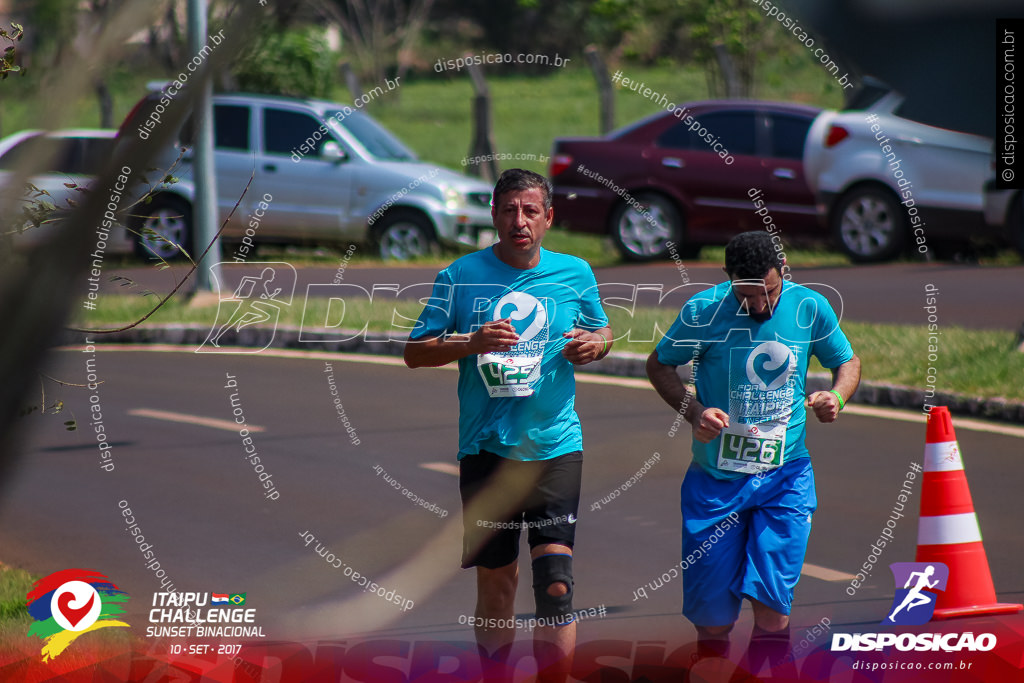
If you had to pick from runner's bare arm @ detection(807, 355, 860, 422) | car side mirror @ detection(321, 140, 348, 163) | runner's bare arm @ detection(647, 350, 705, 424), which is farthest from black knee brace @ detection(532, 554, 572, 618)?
car side mirror @ detection(321, 140, 348, 163)

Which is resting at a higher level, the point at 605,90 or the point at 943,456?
the point at 605,90

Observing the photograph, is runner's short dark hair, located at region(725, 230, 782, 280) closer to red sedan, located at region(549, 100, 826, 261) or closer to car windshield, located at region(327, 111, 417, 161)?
red sedan, located at region(549, 100, 826, 261)

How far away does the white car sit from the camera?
14.2 m

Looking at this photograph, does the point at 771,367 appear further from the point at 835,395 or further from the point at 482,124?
the point at 482,124

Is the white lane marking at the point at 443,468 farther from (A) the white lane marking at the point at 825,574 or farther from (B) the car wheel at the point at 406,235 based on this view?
(B) the car wheel at the point at 406,235

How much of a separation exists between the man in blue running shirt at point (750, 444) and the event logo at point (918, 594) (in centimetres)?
84

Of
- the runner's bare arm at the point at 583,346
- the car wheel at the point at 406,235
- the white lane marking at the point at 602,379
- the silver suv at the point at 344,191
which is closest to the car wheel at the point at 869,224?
the silver suv at the point at 344,191

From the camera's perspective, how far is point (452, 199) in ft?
48.9

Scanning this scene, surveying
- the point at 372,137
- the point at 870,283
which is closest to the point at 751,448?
the point at 870,283

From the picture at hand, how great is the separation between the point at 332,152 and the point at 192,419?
17.8 ft

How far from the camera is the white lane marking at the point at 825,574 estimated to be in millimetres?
6048

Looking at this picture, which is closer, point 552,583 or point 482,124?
point 552,583

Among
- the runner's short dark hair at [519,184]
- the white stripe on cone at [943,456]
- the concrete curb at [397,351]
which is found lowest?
the concrete curb at [397,351]

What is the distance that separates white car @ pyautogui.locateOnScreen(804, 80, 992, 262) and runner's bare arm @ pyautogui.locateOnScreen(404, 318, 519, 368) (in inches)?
406
